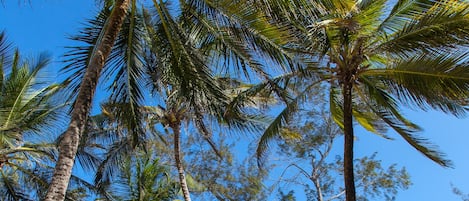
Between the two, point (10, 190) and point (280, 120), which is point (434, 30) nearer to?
point (280, 120)

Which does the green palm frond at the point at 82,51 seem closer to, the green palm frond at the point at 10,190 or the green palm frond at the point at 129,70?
the green palm frond at the point at 129,70

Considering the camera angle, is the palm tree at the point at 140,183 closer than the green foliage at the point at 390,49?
No

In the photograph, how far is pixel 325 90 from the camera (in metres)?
16.7

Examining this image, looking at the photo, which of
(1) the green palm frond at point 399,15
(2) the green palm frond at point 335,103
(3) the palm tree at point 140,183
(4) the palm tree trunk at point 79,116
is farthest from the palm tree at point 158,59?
(3) the palm tree at point 140,183

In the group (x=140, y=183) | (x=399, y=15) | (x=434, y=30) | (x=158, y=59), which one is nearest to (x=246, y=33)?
(x=158, y=59)

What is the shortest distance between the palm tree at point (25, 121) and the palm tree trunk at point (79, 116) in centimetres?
482

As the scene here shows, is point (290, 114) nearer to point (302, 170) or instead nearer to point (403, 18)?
point (403, 18)

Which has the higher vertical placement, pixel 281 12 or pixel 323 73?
pixel 323 73

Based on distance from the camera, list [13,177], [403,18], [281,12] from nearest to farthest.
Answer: [281,12] < [403,18] < [13,177]

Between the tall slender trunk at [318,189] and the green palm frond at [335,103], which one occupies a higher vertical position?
the tall slender trunk at [318,189]

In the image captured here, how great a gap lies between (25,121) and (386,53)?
778 centimetres

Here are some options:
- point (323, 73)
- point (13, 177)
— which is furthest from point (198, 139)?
point (323, 73)

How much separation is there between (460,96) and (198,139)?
11531 mm

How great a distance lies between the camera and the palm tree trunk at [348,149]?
8.21 metres
